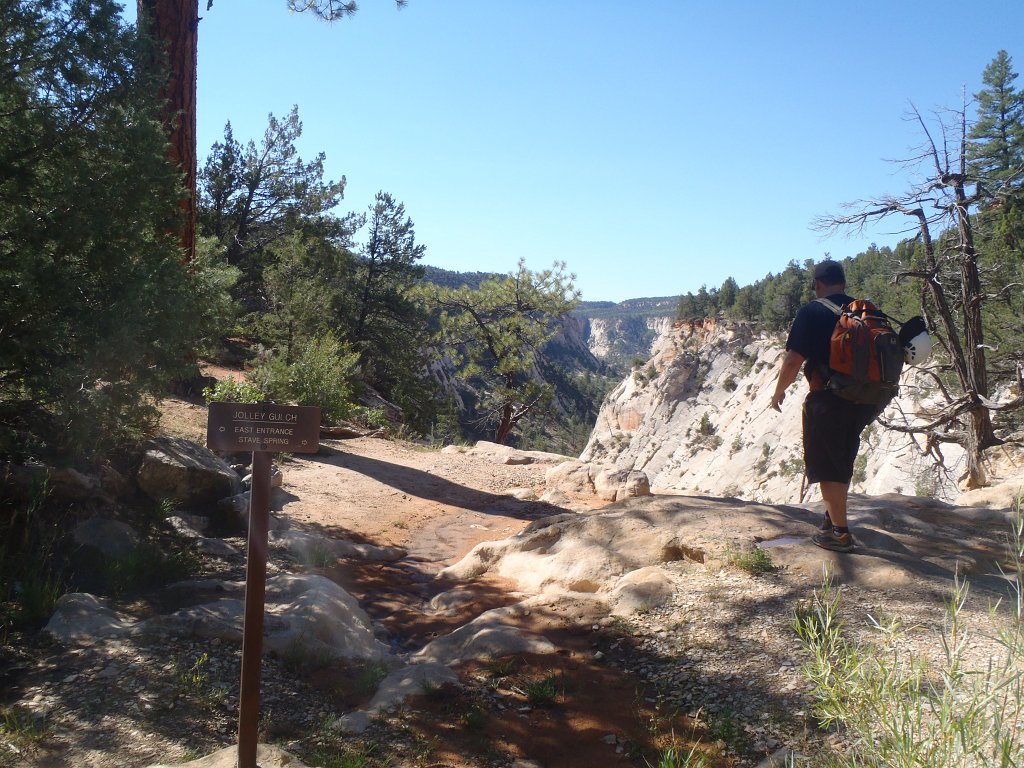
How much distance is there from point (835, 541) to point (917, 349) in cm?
135

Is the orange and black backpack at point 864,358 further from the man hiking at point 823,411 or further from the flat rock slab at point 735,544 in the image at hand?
the flat rock slab at point 735,544

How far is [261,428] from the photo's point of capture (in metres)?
3.03

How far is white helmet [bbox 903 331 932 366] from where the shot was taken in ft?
14.4

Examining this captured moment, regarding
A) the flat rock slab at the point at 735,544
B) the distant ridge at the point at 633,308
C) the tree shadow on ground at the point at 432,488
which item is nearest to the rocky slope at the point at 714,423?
the tree shadow on ground at the point at 432,488

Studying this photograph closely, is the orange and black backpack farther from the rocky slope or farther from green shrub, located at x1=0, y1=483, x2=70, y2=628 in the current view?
the rocky slope

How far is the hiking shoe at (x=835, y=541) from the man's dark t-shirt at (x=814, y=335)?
1.08 meters

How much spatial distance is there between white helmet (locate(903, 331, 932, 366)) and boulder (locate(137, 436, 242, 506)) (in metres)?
5.36

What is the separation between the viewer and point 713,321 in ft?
197

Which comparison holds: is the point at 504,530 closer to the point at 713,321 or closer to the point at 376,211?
the point at 376,211

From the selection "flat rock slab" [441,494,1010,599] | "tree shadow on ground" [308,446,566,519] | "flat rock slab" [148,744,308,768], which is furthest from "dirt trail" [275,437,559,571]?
"flat rock slab" [148,744,308,768]

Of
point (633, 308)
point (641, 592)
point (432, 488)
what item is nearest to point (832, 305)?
point (641, 592)

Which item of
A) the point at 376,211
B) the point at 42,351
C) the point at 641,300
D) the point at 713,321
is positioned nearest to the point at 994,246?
the point at 376,211

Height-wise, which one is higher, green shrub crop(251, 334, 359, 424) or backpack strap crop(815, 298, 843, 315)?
backpack strap crop(815, 298, 843, 315)

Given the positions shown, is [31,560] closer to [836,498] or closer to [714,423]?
[836,498]
